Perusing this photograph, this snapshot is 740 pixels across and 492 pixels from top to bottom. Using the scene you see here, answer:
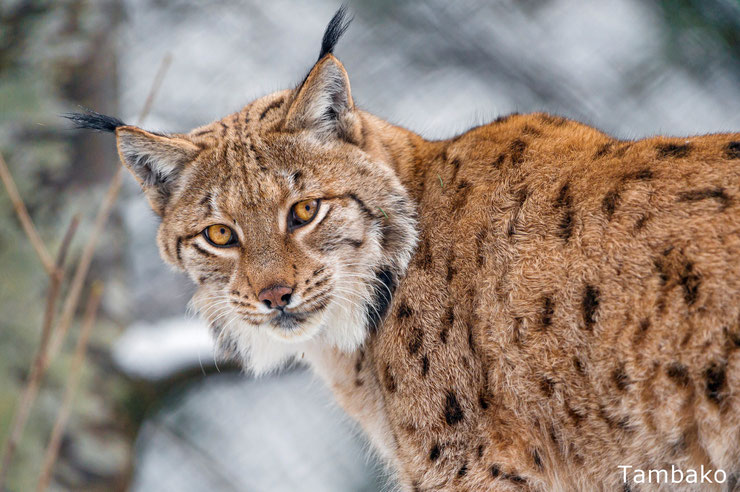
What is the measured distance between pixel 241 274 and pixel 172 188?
0.69m

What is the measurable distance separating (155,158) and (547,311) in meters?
1.91

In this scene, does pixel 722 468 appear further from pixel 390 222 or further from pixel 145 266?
pixel 145 266

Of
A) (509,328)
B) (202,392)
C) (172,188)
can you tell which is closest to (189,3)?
(202,392)

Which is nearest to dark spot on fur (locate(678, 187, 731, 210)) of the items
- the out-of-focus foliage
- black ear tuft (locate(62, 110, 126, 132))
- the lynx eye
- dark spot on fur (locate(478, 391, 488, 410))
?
dark spot on fur (locate(478, 391, 488, 410))

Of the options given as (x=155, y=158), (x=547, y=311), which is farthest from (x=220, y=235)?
(x=547, y=311)

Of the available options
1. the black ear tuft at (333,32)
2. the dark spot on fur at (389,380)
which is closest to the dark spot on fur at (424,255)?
the dark spot on fur at (389,380)

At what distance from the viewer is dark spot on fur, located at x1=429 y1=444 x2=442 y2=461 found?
9.62 feet

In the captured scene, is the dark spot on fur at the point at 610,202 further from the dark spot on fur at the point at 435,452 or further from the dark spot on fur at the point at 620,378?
the dark spot on fur at the point at 435,452

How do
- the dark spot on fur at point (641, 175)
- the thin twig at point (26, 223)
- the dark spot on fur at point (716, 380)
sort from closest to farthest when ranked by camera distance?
1. the thin twig at point (26, 223)
2. the dark spot on fur at point (716, 380)
3. the dark spot on fur at point (641, 175)

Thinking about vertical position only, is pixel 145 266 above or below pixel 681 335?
below

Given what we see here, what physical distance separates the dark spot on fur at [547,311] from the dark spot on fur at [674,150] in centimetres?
70

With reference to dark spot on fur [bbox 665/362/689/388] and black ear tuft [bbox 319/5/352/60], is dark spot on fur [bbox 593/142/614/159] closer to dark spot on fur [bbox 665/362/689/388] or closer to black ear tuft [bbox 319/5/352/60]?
dark spot on fur [bbox 665/362/689/388]

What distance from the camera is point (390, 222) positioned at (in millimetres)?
3264

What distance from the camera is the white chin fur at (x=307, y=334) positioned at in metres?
3.21
